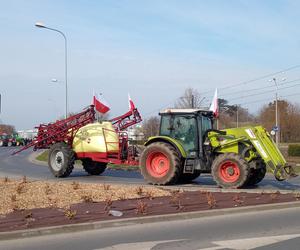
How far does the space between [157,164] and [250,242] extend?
8958 mm

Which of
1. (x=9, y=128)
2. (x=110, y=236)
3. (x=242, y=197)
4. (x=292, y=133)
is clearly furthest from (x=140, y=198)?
(x=9, y=128)

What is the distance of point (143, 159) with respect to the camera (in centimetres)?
1731

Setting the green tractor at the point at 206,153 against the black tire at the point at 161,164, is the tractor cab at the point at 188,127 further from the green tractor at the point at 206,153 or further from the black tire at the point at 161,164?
the black tire at the point at 161,164

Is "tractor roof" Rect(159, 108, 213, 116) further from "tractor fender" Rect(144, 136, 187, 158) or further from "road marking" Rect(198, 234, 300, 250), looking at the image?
"road marking" Rect(198, 234, 300, 250)

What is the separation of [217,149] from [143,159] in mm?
2561

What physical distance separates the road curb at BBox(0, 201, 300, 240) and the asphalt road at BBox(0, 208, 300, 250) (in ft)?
0.50

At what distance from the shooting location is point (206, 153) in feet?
54.0

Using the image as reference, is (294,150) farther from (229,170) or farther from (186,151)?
(229,170)

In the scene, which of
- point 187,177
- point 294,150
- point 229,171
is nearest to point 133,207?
point 229,171

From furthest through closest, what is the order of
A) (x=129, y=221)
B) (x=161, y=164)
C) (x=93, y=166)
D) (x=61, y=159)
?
(x=93, y=166), (x=61, y=159), (x=161, y=164), (x=129, y=221)

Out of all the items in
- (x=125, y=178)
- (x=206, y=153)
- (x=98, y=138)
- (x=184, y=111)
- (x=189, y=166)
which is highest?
(x=184, y=111)

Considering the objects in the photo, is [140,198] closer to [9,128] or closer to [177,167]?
[177,167]

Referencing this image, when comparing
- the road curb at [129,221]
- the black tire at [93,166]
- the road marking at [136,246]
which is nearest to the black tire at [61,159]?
the black tire at [93,166]

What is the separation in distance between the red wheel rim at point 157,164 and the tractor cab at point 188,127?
29.0 inches
